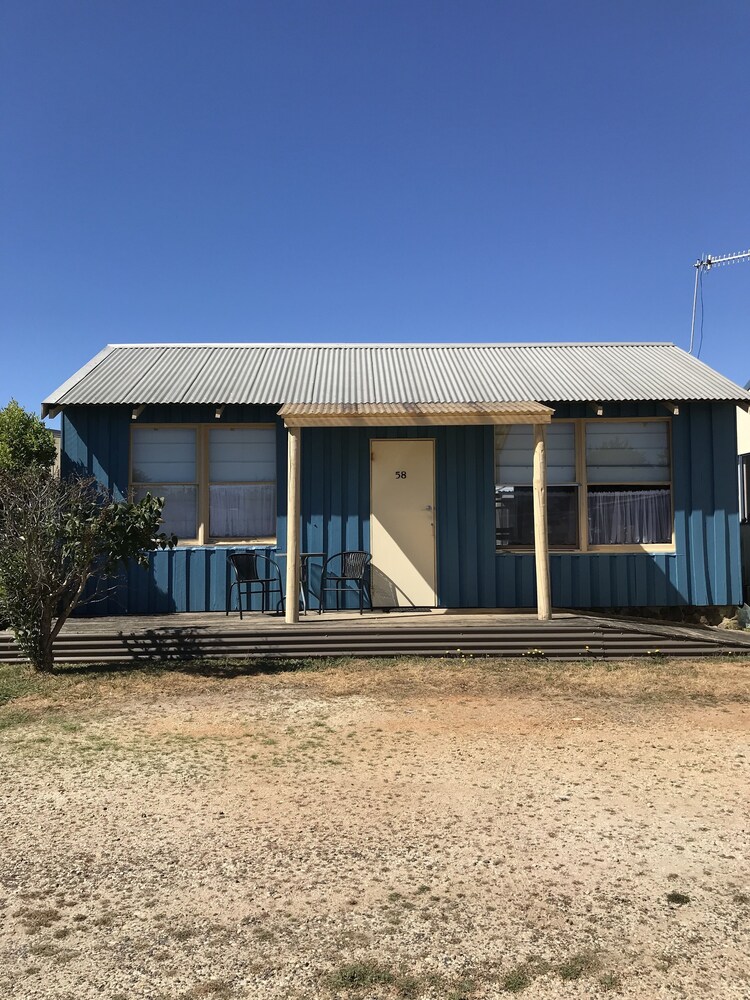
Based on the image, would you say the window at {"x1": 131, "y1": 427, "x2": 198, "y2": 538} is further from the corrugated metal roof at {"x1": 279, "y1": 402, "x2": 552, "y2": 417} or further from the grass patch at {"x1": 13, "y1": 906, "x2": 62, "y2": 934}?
the grass patch at {"x1": 13, "y1": 906, "x2": 62, "y2": 934}

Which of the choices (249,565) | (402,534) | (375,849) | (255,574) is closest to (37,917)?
(375,849)

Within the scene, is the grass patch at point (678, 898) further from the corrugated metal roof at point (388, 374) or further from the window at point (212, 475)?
the window at point (212, 475)

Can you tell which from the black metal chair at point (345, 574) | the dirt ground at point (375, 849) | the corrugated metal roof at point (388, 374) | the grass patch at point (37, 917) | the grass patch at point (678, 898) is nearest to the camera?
the dirt ground at point (375, 849)

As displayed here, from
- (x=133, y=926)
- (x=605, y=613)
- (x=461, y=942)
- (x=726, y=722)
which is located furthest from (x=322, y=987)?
(x=605, y=613)

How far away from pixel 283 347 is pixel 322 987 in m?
10.2

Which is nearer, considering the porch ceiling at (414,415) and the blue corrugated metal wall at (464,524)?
the porch ceiling at (414,415)

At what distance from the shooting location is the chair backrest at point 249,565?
8945 millimetres

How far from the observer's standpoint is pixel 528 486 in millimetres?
9750

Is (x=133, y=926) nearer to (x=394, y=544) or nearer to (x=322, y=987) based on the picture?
(x=322, y=987)

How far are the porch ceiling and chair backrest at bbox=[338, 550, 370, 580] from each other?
1762mm

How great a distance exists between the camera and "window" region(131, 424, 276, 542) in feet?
31.6

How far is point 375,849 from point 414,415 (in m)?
5.80

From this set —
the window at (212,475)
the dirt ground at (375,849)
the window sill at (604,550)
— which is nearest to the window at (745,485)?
the window sill at (604,550)

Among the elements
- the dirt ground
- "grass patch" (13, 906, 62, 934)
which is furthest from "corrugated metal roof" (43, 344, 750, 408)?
"grass patch" (13, 906, 62, 934)
